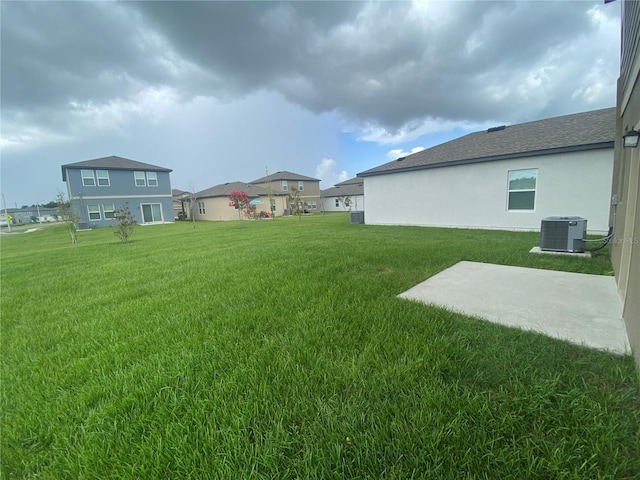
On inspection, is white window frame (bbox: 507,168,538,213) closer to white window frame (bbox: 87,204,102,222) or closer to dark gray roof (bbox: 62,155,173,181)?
dark gray roof (bbox: 62,155,173,181)

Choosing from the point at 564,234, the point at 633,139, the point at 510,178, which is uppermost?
the point at 510,178

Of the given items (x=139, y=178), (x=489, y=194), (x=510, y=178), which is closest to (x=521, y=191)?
(x=510, y=178)

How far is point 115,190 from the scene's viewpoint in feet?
80.5

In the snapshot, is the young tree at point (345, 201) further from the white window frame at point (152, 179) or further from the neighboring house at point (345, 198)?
the white window frame at point (152, 179)

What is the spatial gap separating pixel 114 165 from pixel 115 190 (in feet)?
7.91

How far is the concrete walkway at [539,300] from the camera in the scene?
8.27 feet

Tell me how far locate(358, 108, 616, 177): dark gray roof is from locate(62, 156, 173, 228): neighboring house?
78.2 ft

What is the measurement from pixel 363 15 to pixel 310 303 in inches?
521

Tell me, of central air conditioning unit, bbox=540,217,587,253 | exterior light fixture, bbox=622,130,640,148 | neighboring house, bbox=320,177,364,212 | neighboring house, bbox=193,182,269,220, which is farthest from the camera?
neighboring house, bbox=320,177,364,212

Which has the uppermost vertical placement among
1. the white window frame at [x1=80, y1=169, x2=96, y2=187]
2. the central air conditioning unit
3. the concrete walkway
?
the white window frame at [x1=80, y1=169, x2=96, y2=187]

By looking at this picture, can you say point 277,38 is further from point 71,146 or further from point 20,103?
point 71,146

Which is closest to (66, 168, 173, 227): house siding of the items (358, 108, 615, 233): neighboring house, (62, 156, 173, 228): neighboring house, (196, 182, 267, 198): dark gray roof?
(62, 156, 173, 228): neighboring house

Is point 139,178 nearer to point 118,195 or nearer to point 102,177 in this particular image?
point 118,195

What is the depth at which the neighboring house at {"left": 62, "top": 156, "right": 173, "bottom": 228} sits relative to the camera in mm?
22719
